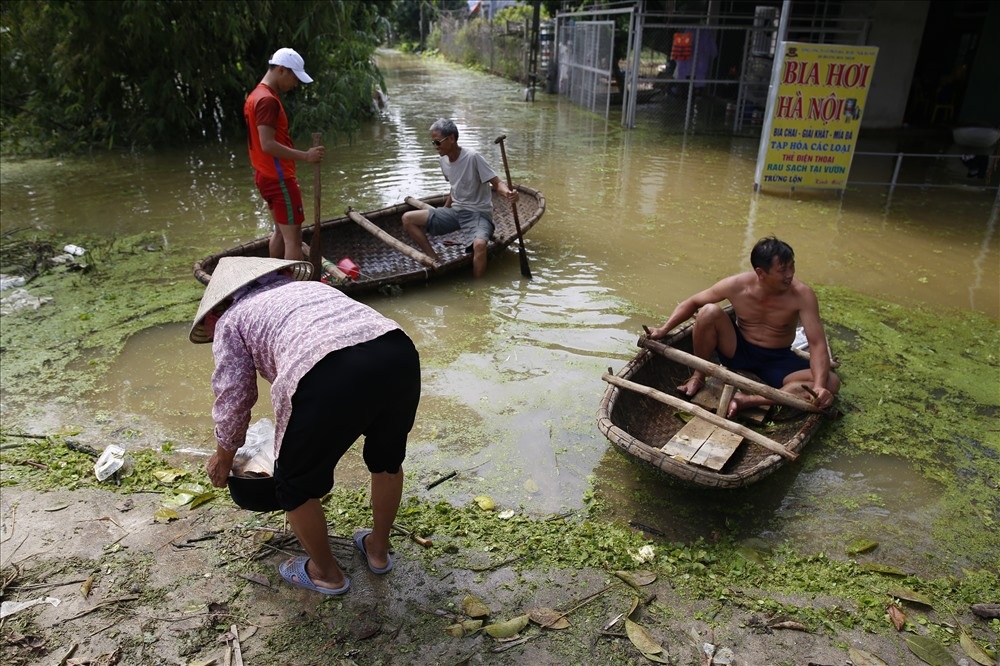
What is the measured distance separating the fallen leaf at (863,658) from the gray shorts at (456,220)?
4.37m

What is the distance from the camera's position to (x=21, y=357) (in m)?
4.59

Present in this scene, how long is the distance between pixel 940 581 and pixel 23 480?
13.9ft

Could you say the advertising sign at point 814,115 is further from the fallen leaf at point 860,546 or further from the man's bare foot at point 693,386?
the fallen leaf at point 860,546

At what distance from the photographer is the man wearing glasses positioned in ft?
19.4

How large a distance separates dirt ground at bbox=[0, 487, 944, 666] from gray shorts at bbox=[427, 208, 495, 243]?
11.6 feet

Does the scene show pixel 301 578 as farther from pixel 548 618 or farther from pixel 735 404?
pixel 735 404

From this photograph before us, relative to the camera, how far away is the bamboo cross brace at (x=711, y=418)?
3125 mm

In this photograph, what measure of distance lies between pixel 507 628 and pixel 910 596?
1624mm

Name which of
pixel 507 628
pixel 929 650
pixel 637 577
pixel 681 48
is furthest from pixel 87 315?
pixel 681 48

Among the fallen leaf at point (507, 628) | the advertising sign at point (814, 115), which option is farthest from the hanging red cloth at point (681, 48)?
the fallen leaf at point (507, 628)

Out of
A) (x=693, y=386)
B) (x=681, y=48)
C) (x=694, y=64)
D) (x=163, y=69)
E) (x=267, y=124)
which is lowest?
(x=693, y=386)

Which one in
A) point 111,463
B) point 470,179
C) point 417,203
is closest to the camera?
point 111,463

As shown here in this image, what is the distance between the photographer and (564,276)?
20.5 feet

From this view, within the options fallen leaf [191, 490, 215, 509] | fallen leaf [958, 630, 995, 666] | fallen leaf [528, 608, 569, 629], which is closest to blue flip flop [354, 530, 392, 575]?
fallen leaf [528, 608, 569, 629]
